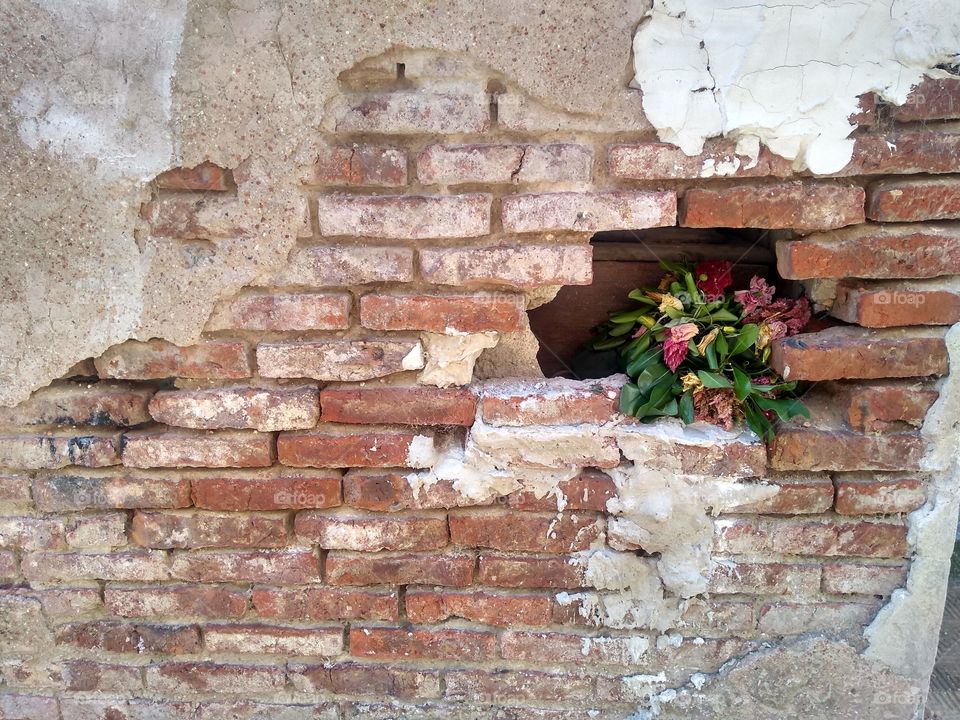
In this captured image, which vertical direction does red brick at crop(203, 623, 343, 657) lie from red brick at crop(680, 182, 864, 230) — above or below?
below

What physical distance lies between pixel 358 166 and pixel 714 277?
90 cm

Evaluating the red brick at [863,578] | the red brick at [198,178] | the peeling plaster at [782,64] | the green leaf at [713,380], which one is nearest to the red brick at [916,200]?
the peeling plaster at [782,64]

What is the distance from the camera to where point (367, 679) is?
1.69 meters

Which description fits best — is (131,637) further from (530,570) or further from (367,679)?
(530,570)

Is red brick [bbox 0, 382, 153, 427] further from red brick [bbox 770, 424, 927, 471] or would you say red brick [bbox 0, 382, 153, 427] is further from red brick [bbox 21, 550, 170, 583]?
red brick [bbox 770, 424, 927, 471]

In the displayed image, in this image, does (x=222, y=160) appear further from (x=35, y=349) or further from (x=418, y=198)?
(x=35, y=349)

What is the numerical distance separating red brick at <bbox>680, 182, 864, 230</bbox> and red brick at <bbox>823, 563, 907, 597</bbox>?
2.67 ft

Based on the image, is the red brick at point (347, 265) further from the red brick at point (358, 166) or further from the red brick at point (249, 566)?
the red brick at point (249, 566)

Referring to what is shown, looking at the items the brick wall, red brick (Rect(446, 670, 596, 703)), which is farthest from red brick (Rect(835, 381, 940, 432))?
red brick (Rect(446, 670, 596, 703))

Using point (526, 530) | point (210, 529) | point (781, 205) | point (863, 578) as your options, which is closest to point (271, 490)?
point (210, 529)

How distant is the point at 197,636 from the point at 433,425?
2.68ft

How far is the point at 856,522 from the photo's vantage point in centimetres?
158

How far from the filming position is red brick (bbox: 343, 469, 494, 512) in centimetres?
160

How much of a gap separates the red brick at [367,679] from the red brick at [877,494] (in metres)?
1.08
